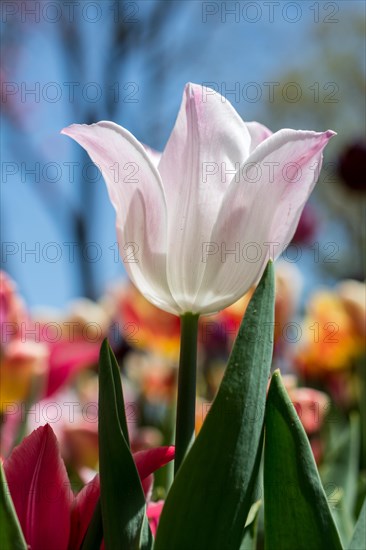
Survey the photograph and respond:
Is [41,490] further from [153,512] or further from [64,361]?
[64,361]

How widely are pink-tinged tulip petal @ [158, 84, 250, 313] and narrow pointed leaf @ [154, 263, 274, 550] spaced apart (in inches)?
2.5

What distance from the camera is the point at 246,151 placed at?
0.34m

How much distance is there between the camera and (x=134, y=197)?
33cm

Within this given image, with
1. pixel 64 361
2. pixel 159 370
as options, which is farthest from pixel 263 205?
pixel 159 370

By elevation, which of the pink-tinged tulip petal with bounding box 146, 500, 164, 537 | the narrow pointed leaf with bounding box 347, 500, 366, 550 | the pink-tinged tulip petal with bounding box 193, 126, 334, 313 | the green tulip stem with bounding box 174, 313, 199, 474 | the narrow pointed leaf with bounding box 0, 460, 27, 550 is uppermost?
the pink-tinged tulip petal with bounding box 193, 126, 334, 313

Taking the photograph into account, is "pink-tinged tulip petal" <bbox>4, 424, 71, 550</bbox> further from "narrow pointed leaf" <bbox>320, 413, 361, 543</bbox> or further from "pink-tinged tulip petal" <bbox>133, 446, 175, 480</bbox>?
"narrow pointed leaf" <bbox>320, 413, 361, 543</bbox>

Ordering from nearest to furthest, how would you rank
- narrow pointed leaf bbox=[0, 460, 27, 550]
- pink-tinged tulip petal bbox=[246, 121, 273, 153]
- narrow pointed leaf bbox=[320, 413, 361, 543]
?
narrow pointed leaf bbox=[0, 460, 27, 550] < pink-tinged tulip petal bbox=[246, 121, 273, 153] < narrow pointed leaf bbox=[320, 413, 361, 543]

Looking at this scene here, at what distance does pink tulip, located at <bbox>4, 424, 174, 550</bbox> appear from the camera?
1.03ft

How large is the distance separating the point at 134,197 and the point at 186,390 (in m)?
0.08

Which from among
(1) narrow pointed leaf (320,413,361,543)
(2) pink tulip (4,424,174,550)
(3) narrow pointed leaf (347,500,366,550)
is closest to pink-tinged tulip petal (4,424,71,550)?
(2) pink tulip (4,424,174,550)

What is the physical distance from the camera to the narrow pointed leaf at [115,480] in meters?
0.28

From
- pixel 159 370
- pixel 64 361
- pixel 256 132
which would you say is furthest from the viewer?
pixel 159 370

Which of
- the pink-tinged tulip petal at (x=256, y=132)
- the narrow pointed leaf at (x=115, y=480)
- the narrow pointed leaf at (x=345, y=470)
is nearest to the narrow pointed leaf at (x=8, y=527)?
the narrow pointed leaf at (x=115, y=480)

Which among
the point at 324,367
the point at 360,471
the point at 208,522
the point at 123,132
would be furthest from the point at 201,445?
the point at 324,367
